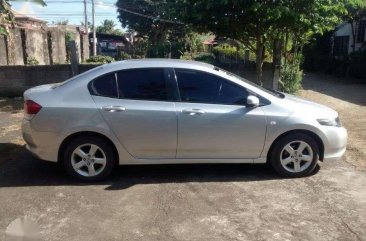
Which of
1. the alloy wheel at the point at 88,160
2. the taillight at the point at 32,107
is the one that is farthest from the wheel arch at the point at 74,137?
the taillight at the point at 32,107

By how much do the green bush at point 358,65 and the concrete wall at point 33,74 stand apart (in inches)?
496

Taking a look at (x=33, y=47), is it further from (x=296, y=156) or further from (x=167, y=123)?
(x=296, y=156)

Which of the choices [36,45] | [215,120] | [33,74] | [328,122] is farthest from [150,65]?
[36,45]

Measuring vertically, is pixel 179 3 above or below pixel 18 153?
above

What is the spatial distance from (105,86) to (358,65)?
16304mm

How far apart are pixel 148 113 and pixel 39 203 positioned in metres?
1.62

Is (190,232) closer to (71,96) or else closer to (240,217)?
(240,217)

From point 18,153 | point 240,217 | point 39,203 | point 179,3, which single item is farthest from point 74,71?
point 240,217

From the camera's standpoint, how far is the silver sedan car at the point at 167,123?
5.18m

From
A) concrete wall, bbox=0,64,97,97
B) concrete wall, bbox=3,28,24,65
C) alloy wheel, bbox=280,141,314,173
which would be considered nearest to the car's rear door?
alloy wheel, bbox=280,141,314,173

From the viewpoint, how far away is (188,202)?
4.63 metres

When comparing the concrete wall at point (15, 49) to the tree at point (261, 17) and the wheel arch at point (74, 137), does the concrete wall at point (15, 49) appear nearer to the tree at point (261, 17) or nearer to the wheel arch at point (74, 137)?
the tree at point (261, 17)

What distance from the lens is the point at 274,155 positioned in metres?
5.41

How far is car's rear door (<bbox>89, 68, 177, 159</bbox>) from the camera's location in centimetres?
518
